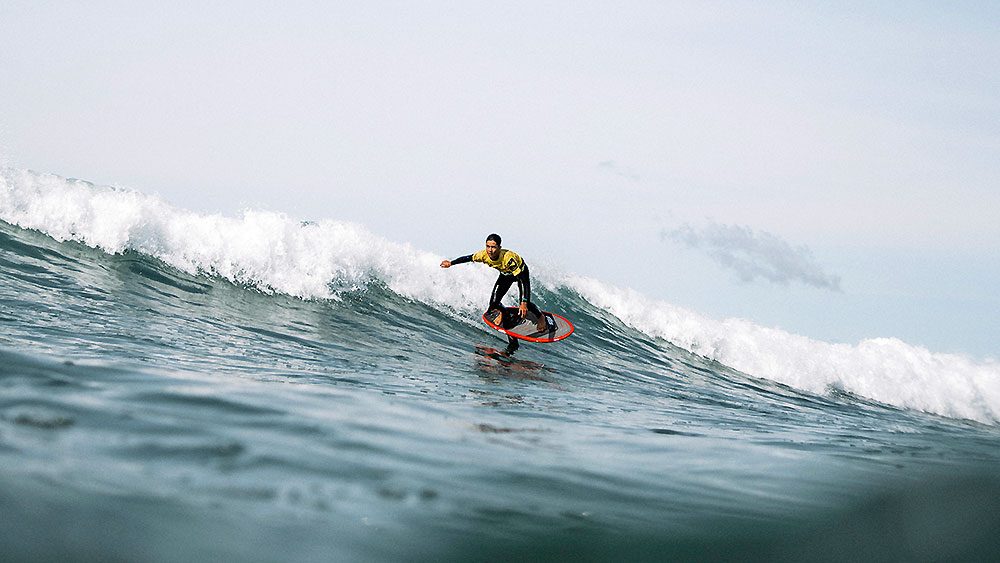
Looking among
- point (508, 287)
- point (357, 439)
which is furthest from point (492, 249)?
point (357, 439)

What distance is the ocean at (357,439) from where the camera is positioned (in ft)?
11.9

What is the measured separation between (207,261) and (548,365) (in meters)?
7.17

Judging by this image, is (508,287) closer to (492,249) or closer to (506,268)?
(506,268)

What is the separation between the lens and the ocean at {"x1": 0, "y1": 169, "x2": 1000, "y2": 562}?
11.9 ft

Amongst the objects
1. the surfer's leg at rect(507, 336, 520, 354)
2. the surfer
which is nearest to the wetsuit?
the surfer

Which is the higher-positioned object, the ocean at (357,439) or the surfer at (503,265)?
the surfer at (503,265)

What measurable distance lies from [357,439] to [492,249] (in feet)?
26.1

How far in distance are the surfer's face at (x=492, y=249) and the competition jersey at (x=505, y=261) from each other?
0.07 meters

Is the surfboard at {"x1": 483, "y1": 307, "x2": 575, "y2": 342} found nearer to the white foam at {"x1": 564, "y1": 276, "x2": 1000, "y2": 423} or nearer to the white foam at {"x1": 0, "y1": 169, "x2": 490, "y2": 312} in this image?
the white foam at {"x1": 0, "y1": 169, "x2": 490, "y2": 312}

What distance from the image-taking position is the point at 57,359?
6.58 m

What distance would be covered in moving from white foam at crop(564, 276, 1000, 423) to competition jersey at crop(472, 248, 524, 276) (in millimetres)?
8270

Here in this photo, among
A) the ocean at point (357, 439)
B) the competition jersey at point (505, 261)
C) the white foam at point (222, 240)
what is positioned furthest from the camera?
the white foam at point (222, 240)

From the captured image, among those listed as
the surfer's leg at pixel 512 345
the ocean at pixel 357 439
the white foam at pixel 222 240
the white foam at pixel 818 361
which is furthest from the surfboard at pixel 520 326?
the white foam at pixel 818 361

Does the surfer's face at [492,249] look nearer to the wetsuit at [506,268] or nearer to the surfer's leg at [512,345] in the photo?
the wetsuit at [506,268]
